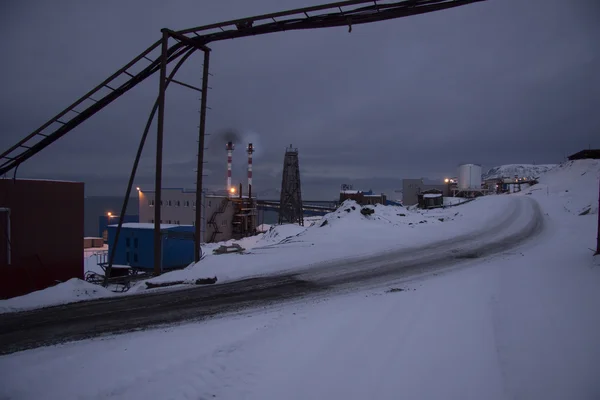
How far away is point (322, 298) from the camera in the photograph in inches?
329

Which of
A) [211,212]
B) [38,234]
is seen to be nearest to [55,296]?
[38,234]

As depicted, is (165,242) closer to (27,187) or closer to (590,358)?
(27,187)

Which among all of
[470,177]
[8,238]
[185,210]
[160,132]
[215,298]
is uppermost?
[470,177]

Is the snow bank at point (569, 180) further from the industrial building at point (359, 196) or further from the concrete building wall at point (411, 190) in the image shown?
A: the industrial building at point (359, 196)

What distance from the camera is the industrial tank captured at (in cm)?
6303

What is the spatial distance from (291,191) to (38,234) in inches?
1479

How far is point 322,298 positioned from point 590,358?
506 cm

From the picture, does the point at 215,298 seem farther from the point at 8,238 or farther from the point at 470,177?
the point at 470,177

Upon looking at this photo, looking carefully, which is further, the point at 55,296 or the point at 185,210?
the point at 185,210

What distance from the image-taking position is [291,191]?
49.3 metres

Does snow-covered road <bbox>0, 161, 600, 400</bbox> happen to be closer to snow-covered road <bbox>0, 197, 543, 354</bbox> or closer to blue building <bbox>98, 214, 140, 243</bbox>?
snow-covered road <bbox>0, 197, 543, 354</bbox>

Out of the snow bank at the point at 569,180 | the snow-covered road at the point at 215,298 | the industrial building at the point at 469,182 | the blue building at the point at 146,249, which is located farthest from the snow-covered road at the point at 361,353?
the industrial building at the point at 469,182

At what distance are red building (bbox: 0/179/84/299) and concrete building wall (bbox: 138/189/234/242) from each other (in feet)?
104

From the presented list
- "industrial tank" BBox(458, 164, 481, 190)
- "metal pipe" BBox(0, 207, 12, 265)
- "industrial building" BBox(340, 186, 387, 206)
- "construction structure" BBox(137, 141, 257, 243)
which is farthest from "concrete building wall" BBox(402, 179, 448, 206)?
"metal pipe" BBox(0, 207, 12, 265)
